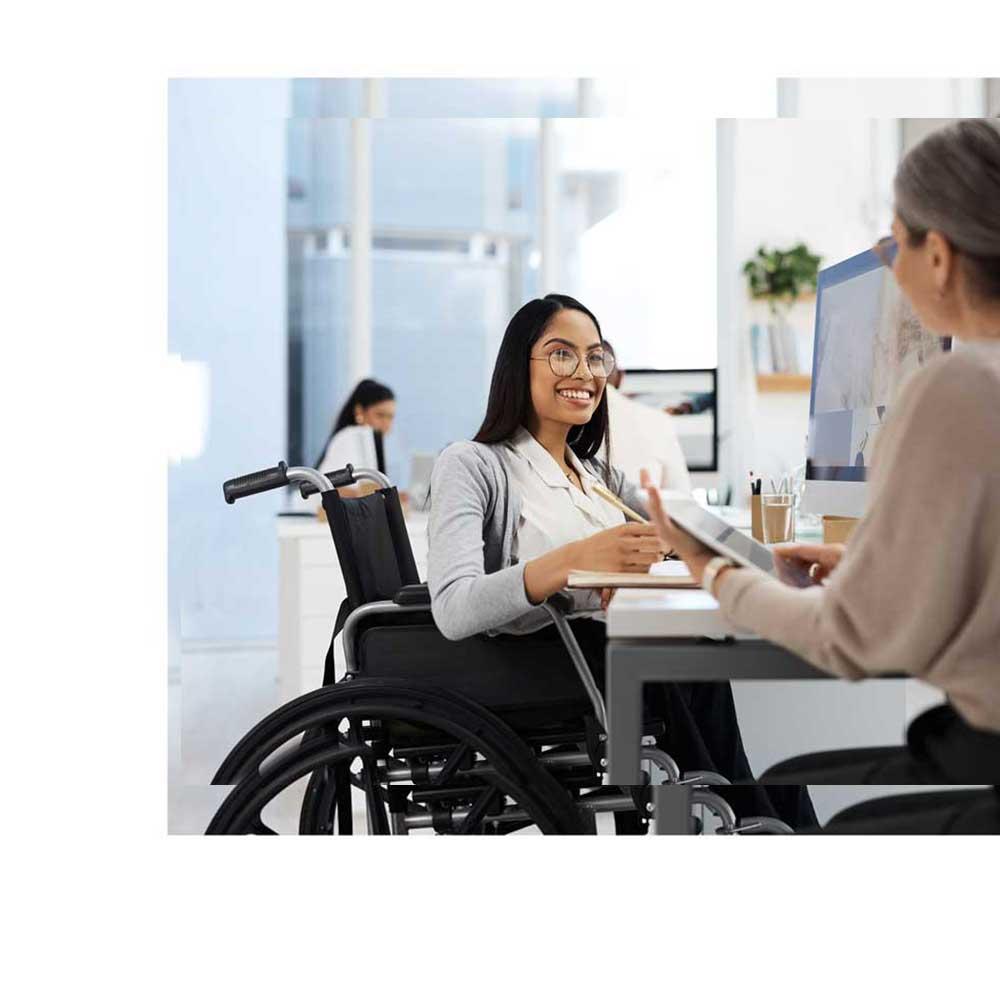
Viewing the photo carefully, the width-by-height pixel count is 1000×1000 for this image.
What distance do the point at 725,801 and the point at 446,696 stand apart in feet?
1.69

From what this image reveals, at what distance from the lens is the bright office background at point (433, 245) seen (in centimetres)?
602

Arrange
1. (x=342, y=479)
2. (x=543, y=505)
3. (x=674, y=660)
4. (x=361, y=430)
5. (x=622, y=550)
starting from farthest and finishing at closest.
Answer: (x=361, y=430) < (x=342, y=479) < (x=543, y=505) < (x=622, y=550) < (x=674, y=660)

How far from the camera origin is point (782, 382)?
6.00 m

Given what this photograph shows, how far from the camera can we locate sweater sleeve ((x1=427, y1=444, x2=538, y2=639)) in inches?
72.1

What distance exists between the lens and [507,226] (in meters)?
7.07

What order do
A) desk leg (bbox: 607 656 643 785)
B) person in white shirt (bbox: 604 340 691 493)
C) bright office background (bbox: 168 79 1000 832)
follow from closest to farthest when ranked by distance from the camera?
desk leg (bbox: 607 656 643 785), person in white shirt (bbox: 604 340 691 493), bright office background (bbox: 168 79 1000 832)

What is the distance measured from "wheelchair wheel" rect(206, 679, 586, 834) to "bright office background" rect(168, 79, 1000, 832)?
11.8 feet

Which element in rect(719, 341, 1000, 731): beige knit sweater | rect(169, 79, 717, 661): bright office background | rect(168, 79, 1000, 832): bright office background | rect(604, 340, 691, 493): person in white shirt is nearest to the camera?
rect(719, 341, 1000, 731): beige knit sweater

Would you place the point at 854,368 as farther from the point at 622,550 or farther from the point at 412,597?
the point at 412,597

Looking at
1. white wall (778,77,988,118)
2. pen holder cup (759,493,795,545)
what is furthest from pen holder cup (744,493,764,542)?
white wall (778,77,988,118)

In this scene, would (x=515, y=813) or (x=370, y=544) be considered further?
(x=370, y=544)

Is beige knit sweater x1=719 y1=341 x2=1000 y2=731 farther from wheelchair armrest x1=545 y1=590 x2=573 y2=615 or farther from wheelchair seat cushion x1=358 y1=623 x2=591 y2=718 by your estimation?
wheelchair seat cushion x1=358 y1=623 x2=591 y2=718

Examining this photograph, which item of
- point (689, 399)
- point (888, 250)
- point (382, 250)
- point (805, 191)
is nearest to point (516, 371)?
point (888, 250)

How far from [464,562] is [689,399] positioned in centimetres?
384
